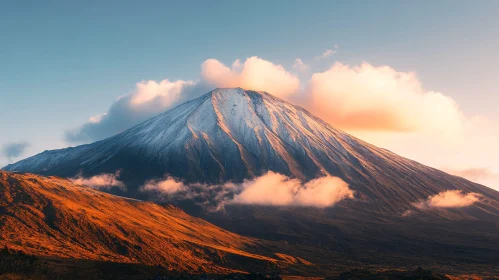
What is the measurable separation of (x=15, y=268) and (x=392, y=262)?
505ft

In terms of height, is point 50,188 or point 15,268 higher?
point 50,188

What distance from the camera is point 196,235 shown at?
618 feet

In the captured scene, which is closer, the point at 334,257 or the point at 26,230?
→ the point at 26,230

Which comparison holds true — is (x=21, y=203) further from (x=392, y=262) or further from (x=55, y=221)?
(x=392, y=262)

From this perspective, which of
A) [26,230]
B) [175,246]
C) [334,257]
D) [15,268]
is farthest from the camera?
[334,257]

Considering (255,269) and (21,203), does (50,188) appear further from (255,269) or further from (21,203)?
(255,269)

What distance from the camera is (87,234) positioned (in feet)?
456

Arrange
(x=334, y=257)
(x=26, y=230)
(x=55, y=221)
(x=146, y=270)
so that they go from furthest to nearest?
(x=334, y=257) → (x=55, y=221) → (x=26, y=230) → (x=146, y=270)

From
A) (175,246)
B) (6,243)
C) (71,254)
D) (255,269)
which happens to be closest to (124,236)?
(175,246)

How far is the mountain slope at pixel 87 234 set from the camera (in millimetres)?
124375

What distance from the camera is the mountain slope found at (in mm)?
124375

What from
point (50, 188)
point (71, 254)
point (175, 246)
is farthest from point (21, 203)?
point (175, 246)

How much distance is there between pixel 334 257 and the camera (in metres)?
197

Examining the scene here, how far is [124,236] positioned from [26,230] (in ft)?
103
